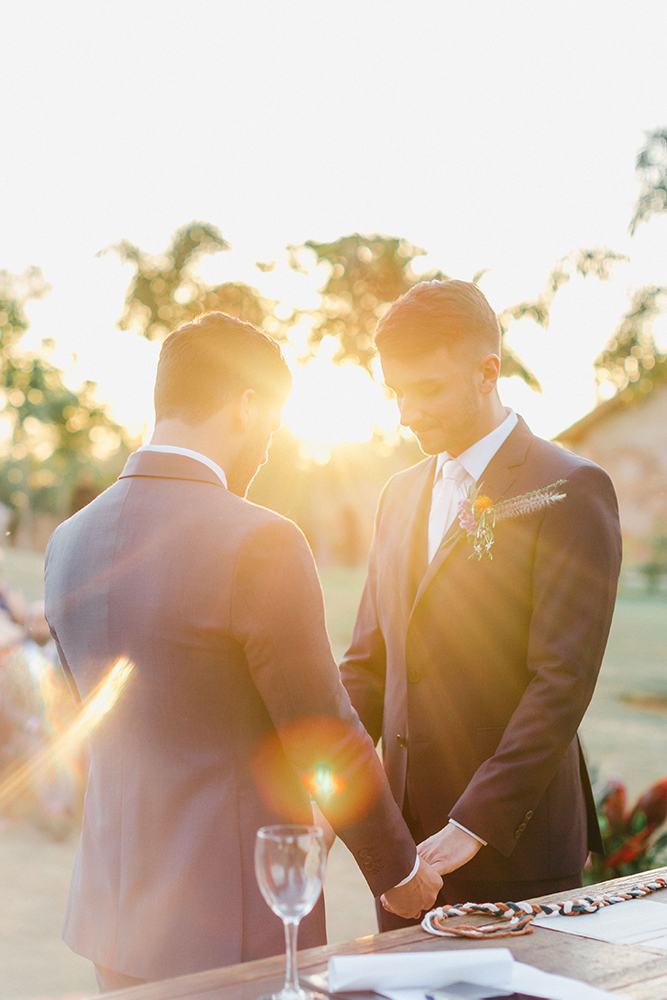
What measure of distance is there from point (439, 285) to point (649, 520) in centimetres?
1399

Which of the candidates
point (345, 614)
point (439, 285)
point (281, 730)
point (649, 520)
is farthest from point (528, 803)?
point (345, 614)

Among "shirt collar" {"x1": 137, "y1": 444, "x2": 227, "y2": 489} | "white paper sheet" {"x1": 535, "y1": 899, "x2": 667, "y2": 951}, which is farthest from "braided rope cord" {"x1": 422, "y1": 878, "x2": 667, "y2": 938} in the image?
"shirt collar" {"x1": 137, "y1": 444, "x2": 227, "y2": 489}

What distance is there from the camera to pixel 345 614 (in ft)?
66.4

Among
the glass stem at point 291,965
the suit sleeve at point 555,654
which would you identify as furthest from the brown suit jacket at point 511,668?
the glass stem at point 291,965

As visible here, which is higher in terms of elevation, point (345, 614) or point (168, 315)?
point (168, 315)

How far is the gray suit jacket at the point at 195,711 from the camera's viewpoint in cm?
171

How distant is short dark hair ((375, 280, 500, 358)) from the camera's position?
2.39 meters

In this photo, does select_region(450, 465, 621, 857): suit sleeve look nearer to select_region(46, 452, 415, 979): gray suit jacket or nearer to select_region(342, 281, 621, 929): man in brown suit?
select_region(342, 281, 621, 929): man in brown suit

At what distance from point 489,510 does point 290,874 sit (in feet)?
4.25

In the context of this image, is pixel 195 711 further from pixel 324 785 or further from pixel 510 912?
pixel 510 912

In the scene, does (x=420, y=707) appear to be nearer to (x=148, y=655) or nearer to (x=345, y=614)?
(x=148, y=655)

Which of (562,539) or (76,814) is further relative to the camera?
(76,814)

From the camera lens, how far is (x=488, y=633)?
2.37 meters

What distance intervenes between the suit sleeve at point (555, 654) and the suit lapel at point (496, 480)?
171 millimetres
